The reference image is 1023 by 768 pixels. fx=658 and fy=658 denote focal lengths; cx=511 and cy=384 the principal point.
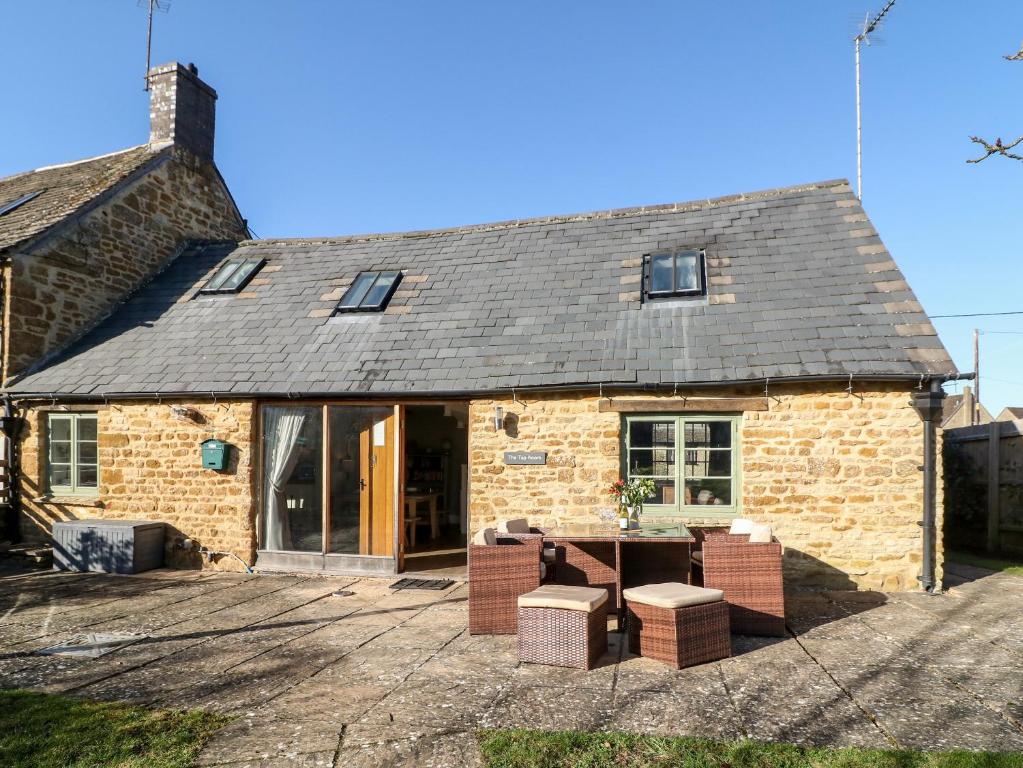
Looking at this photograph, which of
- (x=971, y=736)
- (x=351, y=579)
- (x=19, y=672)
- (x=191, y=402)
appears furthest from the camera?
(x=191, y=402)

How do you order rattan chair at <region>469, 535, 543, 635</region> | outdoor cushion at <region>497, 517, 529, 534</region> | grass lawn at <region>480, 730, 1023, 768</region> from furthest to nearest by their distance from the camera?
outdoor cushion at <region>497, 517, 529, 534</region>
rattan chair at <region>469, 535, 543, 635</region>
grass lawn at <region>480, 730, 1023, 768</region>

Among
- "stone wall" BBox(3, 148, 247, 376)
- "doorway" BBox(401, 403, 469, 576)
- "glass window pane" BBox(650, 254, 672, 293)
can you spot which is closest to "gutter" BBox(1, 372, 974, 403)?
"stone wall" BBox(3, 148, 247, 376)

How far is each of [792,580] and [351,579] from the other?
5.49 metres

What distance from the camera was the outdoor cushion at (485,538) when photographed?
20.5ft

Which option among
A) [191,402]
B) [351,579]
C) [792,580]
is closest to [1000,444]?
[792,580]

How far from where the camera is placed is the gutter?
7.37 metres

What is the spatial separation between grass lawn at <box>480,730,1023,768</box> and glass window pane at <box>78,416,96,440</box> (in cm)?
882

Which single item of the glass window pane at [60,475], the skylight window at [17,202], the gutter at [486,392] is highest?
the skylight window at [17,202]

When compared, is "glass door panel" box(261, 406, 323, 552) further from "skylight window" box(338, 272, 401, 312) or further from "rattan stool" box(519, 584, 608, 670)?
"rattan stool" box(519, 584, 608, 670)

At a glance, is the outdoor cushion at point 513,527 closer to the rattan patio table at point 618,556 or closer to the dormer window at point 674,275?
the rattan patio table at point 618,556

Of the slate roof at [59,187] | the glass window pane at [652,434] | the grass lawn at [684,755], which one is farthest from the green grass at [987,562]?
the slate roof at [59,187]

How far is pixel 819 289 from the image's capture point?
8.80 meters

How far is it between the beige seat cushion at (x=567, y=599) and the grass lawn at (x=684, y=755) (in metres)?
1.28

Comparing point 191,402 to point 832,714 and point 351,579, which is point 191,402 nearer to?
point 351,579
